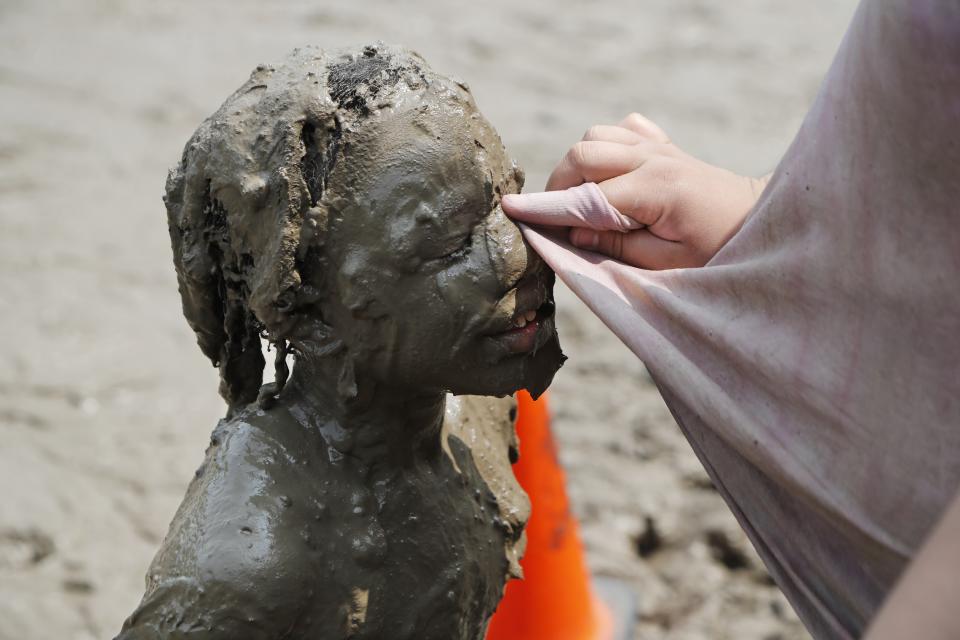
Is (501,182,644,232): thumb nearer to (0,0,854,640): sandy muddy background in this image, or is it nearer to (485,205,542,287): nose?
(485,205,542,287): nose

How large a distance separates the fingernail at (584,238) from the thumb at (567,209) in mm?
22

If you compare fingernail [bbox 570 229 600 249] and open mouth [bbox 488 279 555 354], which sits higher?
fingernail [bbox 570 229 600 249]

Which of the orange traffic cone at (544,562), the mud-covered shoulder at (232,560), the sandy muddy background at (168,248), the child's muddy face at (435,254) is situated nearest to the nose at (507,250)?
the child's muddy face at (435,254)

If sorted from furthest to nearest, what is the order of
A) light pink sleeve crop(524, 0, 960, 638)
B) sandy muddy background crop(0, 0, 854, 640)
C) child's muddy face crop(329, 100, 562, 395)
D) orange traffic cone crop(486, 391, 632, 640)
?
1. sandy muddy background crop(0, 0, 854, 640)
2. orange traffic cone crop(486, 391, 632, 640)
3. child's muddy face crop(329, 100, 562, 395)
4. light pink sleeve crop(524, 0, 960, 638)

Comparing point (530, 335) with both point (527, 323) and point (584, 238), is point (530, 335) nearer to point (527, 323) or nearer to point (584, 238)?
point (527, 323)

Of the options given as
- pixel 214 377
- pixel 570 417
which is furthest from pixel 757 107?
pixel 214 377

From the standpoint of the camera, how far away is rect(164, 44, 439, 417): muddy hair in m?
1.41

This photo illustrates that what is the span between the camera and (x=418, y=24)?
556cm

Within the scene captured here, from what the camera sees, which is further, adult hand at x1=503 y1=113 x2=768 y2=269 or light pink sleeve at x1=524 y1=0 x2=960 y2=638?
adult hand at x1=503 y1=113 x2=768 y2=269

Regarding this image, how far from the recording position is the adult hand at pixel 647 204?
4.77 ft

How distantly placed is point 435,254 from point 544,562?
114 centimetres

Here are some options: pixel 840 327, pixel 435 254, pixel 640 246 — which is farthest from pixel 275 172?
pixel 840 327

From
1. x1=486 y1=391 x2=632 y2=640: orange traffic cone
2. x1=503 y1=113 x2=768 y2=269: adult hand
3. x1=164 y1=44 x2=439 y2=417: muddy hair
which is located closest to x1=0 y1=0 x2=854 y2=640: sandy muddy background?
x1=486 y1=391 x2=632 y2=640: orange traffic cone

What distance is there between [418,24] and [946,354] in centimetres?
470
